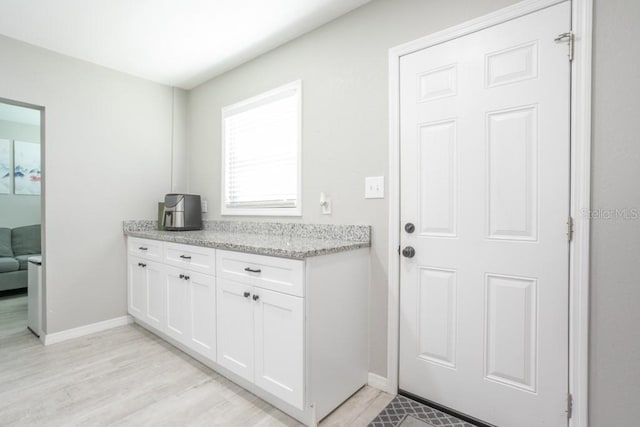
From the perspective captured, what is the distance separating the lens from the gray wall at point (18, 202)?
4.24 meters

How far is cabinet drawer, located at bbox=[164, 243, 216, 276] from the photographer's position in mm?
1946

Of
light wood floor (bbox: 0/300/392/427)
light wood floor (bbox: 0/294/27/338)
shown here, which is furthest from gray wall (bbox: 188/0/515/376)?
light wood floor (bbox: 0/294/27/338)

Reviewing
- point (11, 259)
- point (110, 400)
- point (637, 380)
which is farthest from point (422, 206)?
point (11, 259)

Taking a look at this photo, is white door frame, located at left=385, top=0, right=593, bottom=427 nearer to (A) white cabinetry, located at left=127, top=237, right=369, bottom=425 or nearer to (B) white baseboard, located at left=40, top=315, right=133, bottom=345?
(A) white cabinetry, located at left=127, top=237, right=369, bottom=425

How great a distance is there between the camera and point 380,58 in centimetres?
183

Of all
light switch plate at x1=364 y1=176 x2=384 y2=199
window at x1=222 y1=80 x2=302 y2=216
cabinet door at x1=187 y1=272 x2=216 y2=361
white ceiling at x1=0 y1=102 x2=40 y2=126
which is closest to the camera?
light switch plate at x1=364 y1=176 x2=384 y2=199

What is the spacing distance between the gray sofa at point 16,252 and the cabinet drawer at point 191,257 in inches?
111

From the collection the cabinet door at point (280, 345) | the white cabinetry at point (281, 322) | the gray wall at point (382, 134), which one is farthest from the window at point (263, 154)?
the cabinet door at point (280, 345)

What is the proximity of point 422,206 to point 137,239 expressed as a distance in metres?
2.48

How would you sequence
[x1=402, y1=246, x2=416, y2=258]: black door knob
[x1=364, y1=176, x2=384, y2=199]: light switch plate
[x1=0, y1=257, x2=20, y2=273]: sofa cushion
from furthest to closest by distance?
[x1=0, y1=257, x2=20, y2=273]: sofa cushion → [x1=364, y1=176, x2=384, y2=199]: light switch plate → [x1=402, y1=246, x2=416, y2=258]: black door knob

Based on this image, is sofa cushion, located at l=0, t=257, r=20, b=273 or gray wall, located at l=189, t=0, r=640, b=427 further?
sofa cushion, located at l=0, t=257, r=20, b=273

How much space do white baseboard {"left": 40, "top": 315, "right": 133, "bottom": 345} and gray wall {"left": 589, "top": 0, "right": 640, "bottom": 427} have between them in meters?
3.41

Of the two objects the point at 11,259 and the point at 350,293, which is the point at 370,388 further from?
the point at 11,259

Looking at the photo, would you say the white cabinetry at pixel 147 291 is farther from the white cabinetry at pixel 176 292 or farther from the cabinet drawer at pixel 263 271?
the cabinet drawer at pixel 263 271
